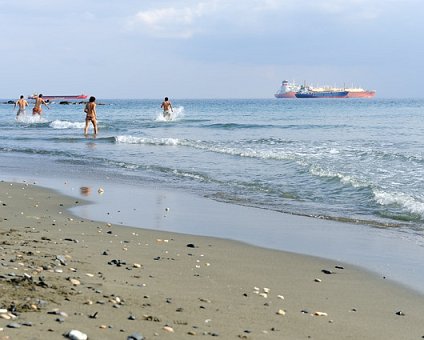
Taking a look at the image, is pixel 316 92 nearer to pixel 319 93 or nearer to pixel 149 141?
pixel 319 93

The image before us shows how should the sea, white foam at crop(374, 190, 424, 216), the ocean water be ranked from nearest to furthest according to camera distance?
white foam at crop(374, 190, 424, 216)
the sea
the ocean water

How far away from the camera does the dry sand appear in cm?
476

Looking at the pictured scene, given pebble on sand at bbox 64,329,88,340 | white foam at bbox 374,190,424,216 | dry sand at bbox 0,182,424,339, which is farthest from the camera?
white foam at bbox 374,190,424,216

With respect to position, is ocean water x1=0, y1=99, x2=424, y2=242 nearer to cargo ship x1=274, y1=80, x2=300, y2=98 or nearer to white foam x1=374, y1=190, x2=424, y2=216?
white foam x1=374, y1=190, x2=424, y2=216

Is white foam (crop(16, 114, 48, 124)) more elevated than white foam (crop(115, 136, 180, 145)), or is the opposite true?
white foam (crop(115, 136, 180, 145))

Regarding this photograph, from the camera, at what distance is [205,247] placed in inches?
318

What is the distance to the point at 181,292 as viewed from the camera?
5816mm

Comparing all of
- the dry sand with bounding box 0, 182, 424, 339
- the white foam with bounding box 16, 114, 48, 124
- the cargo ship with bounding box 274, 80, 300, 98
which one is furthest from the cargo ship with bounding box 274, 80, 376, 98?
the dry sand with bounding box 0, 182, 424, 339

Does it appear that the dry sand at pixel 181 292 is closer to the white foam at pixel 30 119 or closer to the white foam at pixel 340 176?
the white foam at pixel 340 176

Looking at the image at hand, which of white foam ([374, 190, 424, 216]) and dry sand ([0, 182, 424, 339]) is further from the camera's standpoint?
white foam ([374, 190, 424, 216])

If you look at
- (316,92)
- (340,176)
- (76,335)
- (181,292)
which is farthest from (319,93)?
(76,335)

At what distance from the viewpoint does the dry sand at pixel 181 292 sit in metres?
4.76

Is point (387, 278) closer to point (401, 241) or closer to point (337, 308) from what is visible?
point (337, 308)

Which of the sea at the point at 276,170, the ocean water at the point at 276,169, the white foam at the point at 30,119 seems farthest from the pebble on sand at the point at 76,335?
the white foam at the point at 30,119
